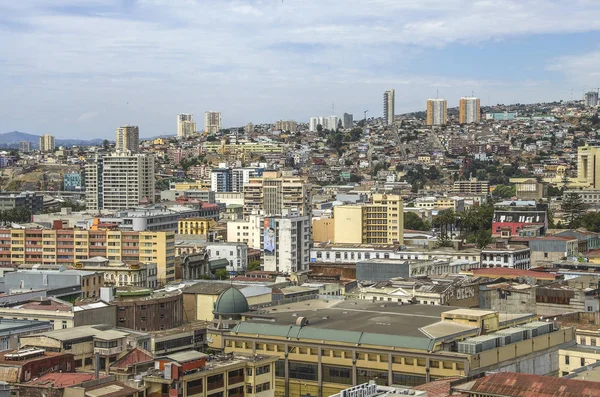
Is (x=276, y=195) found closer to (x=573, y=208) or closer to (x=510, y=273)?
(x=573, y=208)

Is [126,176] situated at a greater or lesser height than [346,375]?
greater

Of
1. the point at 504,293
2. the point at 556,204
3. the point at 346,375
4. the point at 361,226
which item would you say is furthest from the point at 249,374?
the point at 556,204

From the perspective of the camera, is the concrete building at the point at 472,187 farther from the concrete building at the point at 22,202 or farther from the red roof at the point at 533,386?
the red roof at the point at 533,386

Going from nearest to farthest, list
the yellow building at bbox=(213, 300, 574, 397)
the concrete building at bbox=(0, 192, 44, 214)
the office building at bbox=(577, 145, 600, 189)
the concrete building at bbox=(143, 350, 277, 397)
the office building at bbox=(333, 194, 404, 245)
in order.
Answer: the concrete building at bbox=(143, 350, 277, 397), the yellow building at bbox=(213, 300, 574, 397), the office building at bbox=(333, 194, 404, 245), the concrete building at bbox=(0, 192, 44, 214), the office building at bbox=(577, 145, 600, 189)

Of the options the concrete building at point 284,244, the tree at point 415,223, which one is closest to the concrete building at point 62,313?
the concrete building at point 284,244

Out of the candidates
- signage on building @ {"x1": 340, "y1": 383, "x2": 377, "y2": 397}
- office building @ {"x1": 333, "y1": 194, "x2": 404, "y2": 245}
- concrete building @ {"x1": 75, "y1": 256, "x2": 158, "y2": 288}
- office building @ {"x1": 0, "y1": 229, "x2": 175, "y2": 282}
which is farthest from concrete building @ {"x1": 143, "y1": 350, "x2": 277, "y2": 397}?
office building @ {"x1": 333, "y1": 194, "x2": 404, "y2": 245}

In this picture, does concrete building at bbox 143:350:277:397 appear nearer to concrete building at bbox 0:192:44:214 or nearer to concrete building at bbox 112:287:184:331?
concrete building at bbox 112:287:184:331

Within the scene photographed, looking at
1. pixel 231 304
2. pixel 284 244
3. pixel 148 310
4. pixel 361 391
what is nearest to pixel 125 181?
pixel 284 244

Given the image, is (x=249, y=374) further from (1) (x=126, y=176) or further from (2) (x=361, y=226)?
(1) (x=126, y=176)
